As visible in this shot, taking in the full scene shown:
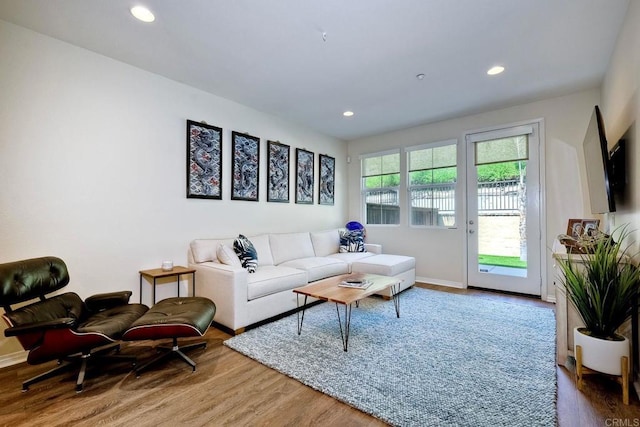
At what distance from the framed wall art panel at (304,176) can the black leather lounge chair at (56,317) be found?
294 cm

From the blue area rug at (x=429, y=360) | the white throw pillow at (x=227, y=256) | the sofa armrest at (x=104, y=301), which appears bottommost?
the blue area rug at (x=429, y=360)

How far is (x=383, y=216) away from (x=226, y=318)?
3.54 meters

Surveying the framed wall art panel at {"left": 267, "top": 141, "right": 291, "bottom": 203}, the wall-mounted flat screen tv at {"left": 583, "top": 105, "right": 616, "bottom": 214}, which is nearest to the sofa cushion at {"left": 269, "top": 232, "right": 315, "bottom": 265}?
the framed wall art panel at {"left": 267, "top": 141, "right": 291, "bottom": 203}

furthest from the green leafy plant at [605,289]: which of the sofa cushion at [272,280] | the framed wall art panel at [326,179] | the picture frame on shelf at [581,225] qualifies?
the framed wall art panel at [326,179]

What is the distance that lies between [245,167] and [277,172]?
1.99ft

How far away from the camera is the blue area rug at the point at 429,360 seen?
1.68m

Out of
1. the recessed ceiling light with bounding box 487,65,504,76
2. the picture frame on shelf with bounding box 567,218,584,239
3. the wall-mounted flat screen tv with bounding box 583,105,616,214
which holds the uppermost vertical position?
the recessed ceiling light with bounding box 487,65,504,76

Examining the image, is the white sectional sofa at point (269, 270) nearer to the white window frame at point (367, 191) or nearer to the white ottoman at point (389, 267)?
the white ottoman at point (389, 267)

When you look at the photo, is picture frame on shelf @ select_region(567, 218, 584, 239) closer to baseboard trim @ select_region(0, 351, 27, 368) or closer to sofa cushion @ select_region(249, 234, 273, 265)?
sofa cushion @ select_region(249, 234, 273, 265)

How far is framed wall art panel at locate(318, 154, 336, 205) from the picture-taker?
5.30 metres

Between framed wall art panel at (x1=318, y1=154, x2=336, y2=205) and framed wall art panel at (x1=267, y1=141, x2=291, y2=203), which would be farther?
framed wall art panel at (x1=318, y1=154, x2=336, y2=205)

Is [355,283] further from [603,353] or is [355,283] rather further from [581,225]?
[581,225]

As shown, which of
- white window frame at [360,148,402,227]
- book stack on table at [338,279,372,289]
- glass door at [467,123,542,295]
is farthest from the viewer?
white window frame at [360,148,402,227]

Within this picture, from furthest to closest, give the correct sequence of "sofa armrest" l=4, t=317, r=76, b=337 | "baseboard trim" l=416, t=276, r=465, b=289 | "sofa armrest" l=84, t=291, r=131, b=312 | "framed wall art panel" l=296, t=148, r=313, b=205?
"framed wall art panel" l=296, t=148, r=313, b=205 < "baseboard trim" l=416, t=276, r=465, b=289 < "sofa armrest" l=84, t=291, r=131, b=312 < "sofa armrest" l=4, t=317, r=76, b=337
